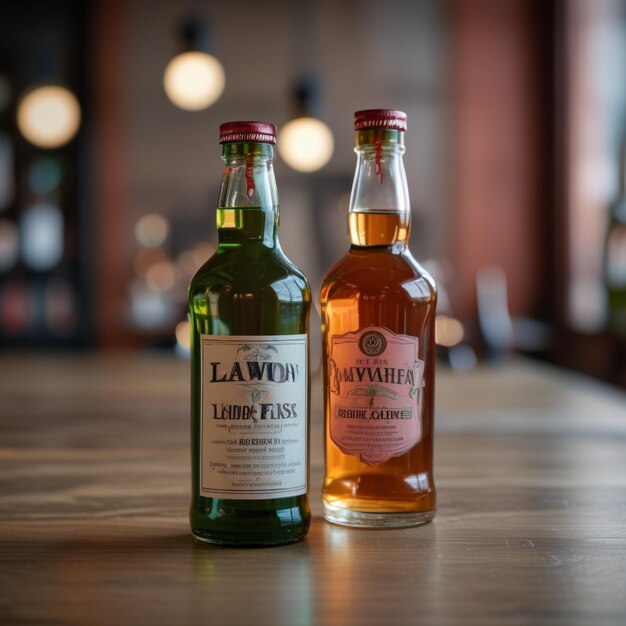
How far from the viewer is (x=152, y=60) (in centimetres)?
491

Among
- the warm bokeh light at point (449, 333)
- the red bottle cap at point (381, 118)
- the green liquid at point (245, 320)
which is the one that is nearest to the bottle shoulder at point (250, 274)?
the green liquid at point (245, 320)

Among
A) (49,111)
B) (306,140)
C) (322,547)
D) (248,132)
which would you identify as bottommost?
(322,547)

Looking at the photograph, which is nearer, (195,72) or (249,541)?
(249,541)

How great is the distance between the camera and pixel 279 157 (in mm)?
4945

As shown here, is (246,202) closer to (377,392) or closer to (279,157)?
(377,392)

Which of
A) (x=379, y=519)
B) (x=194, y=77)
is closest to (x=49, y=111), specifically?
(x=194, y=77)

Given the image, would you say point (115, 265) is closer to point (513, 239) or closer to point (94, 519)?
point (513, 239)

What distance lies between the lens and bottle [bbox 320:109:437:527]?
0.77 metres

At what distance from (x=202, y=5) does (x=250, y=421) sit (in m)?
4.57

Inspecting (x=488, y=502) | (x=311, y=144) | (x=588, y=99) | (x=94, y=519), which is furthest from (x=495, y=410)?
(x=588, y=99)

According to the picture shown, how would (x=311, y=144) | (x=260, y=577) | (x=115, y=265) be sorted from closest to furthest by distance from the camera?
(x=260, y=577) → (x=311, y=144) → (x=115, y=265)

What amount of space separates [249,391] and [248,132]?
0.20 meters

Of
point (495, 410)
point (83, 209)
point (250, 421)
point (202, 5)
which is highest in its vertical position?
point (202, 5)

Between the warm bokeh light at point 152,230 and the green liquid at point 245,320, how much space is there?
14.0 feet
